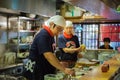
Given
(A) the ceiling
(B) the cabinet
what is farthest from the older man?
(B) the cabinet

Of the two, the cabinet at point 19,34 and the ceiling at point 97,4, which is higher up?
the ceiling at point 97,4

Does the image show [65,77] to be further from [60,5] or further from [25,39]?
[60,5]

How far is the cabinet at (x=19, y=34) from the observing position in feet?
19.7

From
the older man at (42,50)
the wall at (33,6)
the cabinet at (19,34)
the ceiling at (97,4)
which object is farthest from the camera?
the cabinet at (19,34)

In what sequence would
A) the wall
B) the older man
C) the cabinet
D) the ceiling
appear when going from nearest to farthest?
the older man
the ceiling
the wall
the cabinet

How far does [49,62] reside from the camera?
2955 millimetres

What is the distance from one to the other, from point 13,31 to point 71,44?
2027mm

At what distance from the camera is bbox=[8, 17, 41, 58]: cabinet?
6004 millimetres

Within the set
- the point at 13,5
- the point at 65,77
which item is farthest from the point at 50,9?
the point at 65,77

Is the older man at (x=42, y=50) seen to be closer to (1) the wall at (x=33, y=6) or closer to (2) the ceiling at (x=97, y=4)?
(2) the ceiling at (x=97, y=4)

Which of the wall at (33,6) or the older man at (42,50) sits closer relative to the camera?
the older man at (42,50)

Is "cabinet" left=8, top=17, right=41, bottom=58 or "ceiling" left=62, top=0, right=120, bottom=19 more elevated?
"ceiling" left=62, top=0, right=120, bottom=19

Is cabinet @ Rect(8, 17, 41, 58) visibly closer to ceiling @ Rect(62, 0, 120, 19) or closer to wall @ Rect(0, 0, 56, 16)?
wall @ Rect(0, 0, 56, 16)

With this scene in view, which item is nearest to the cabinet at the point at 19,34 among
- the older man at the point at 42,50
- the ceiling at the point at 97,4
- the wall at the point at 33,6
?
the wall at the point at 33,6
